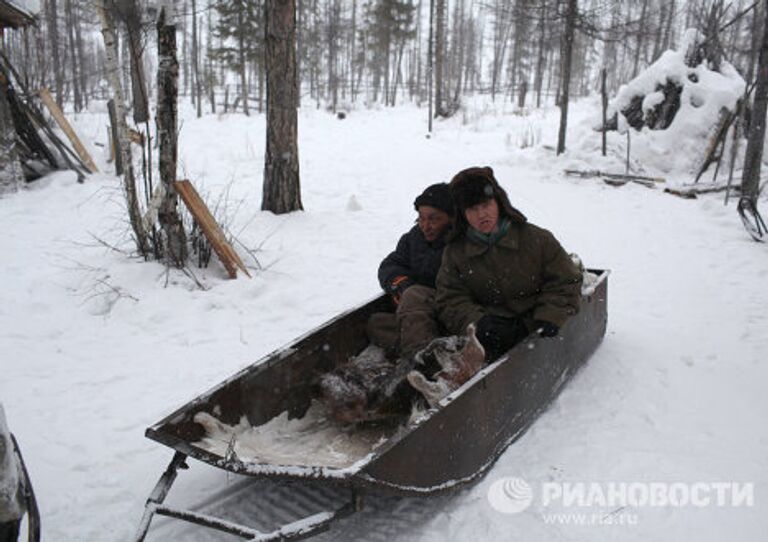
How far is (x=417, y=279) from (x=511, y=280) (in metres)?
0.76

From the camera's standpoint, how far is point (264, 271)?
5.92m

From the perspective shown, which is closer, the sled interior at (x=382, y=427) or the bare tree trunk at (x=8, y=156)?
the sled interior at (x=382, y=427)

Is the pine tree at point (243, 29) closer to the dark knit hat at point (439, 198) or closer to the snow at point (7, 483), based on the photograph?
the dark knit hat at point (439, 198)

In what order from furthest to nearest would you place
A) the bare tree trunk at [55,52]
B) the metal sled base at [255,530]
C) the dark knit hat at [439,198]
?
the bare tree trunk at [55,52], the dark knit hat at [439,198], the metal sled base at [255,530]

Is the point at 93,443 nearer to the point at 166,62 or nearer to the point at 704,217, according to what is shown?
the point at 166,62

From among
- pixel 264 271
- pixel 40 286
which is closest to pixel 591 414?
pixel 264 271

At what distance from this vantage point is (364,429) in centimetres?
305

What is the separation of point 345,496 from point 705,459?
5.78 ft

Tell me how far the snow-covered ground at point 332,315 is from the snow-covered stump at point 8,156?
1.47 ft

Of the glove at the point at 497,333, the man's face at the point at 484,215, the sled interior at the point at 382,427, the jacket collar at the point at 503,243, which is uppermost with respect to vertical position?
the man's face at the point at 484,215

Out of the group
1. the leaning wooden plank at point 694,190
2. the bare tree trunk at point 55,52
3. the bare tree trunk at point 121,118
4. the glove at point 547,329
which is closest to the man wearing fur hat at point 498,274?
the glove at point 547,329

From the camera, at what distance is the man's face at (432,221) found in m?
3.83

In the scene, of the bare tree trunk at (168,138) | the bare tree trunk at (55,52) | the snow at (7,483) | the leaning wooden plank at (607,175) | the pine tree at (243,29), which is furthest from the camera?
the pine tree at (243,29)

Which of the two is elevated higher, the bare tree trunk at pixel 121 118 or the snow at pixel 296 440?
the bare tree trunk at pixel 121 118
